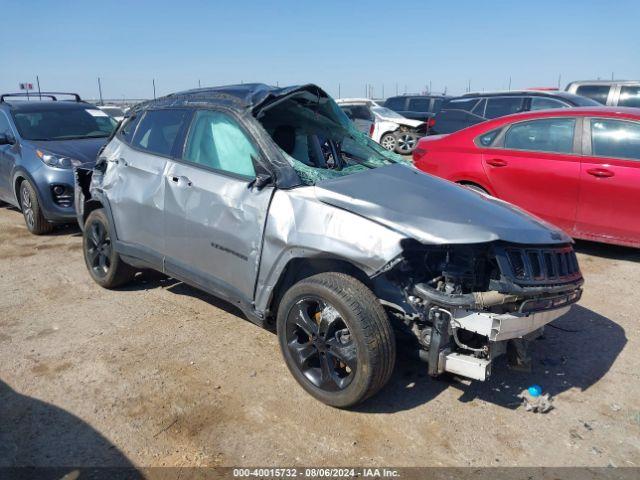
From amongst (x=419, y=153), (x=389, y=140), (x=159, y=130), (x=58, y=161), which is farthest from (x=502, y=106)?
(x=159, y=130)

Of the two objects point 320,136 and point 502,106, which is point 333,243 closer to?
point 320,136

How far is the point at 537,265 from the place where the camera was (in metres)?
3.05

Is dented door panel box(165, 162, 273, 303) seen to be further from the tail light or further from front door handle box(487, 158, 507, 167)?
the tail light

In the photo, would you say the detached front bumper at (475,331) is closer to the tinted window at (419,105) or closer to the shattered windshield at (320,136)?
the shattered windshield at (320,136)

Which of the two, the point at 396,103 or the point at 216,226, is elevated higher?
the point at 396,103

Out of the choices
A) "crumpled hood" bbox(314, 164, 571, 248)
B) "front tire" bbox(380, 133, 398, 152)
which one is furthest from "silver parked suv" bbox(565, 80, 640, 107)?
"crumpled hood" bbox(314, 164, 571, 248)

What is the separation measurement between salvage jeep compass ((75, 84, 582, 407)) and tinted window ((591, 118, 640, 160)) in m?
2.69

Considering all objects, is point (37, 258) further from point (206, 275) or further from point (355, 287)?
point (355, 287)

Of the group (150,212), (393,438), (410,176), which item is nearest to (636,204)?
(410,176)

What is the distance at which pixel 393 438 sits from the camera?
295cm

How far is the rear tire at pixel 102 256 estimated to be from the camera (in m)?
4.83

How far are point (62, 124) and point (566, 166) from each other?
22.0 ft

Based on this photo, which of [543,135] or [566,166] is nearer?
[566,166]

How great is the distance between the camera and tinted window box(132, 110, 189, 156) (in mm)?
4246
